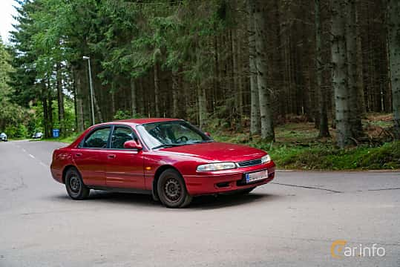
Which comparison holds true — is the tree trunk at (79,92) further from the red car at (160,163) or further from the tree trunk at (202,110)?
the red car at (160,163)

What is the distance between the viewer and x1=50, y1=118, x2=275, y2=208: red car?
8742mm

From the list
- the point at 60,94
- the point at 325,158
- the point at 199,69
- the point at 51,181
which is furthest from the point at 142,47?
the point at 60,94

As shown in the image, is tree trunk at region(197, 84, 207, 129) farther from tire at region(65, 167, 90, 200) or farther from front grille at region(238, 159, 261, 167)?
front grille at region(238, 159, 261, 167)

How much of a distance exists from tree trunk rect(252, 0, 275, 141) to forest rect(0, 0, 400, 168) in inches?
1.5

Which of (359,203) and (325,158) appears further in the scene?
(325,158)

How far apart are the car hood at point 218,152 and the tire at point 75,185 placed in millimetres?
2536

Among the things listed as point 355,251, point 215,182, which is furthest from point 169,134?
point 355,251

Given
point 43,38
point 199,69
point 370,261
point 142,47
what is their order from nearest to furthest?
point 370,261 < point 199,69 < point 142,47 < point 43,38

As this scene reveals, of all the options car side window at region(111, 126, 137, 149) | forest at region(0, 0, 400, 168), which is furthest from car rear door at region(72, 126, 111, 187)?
forest at region(0, 0, 400, 168)

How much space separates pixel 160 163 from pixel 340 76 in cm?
832

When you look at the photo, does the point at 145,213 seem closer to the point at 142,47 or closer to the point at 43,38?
the point at 142,47

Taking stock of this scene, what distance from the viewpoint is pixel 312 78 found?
34.2 m

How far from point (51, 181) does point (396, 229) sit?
1107cm

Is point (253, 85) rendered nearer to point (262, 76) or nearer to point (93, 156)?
point (262, 76)
